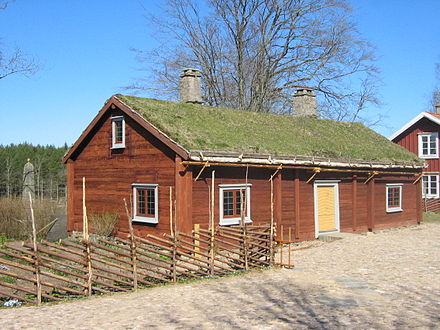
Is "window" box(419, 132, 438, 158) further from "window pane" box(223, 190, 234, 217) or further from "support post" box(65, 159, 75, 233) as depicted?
"support post" box(65, 159, 75, 233)

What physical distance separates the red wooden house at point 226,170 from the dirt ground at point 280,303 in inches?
134

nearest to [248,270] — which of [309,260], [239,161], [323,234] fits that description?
[309,260]

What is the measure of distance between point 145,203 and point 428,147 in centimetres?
2313

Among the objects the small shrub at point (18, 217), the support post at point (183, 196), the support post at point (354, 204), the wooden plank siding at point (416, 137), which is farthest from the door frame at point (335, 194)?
the wooden plank siding at point (416, 137)

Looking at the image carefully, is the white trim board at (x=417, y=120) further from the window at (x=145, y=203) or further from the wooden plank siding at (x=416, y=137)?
the window at (x=145, y=203)

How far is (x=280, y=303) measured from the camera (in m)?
10.4

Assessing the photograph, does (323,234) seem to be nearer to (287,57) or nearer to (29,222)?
(29,222)

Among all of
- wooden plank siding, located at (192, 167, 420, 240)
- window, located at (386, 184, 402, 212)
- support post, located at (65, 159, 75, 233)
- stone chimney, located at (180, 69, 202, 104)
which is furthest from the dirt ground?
support post, located at (65, 159, 75, 233)

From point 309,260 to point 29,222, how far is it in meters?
10.9

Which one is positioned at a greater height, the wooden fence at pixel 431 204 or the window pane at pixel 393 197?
the window pane at pixel 393 197

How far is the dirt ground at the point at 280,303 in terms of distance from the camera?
890cm

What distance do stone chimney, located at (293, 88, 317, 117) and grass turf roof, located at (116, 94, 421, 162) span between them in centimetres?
87

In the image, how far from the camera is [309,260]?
1627 cm

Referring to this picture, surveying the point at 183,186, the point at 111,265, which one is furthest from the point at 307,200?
the point at 111,265
